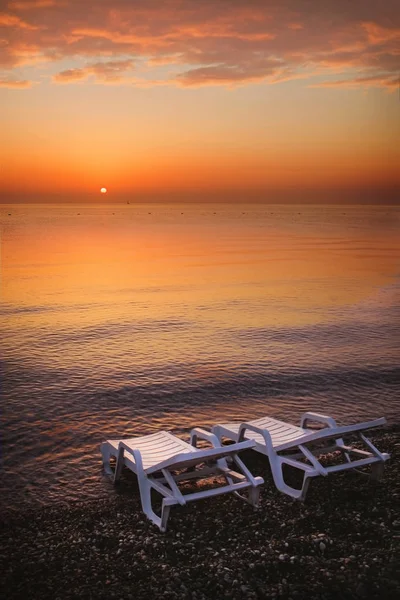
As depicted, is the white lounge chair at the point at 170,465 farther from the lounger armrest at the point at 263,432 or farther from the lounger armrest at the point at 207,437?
the lounger armrest at the point at 263,432

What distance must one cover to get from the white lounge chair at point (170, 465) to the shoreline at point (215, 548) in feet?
1.02

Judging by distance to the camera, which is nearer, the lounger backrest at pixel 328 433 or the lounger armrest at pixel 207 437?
the lounger backrest at pixel 328 433

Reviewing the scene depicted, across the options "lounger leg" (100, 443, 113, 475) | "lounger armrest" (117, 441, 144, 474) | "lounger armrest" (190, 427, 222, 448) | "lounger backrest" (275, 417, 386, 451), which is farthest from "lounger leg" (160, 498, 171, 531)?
"lounger leg" (100, 443, 113, 475)

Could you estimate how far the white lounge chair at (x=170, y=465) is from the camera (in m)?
6.74

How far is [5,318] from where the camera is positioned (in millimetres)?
21922

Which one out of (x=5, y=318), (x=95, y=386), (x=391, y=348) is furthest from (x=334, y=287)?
(x=95, y=386)

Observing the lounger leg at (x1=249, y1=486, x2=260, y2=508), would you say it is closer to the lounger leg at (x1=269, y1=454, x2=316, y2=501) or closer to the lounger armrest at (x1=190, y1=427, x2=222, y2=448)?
the lounger leg at (x1=269, y1=454, x2=316, y2=501)

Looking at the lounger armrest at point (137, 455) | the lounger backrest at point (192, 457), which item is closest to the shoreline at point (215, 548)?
the lounger armrest at point (137, 455)

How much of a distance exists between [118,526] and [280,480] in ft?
7.20

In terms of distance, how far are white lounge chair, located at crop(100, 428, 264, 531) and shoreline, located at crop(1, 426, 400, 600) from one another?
0.31 metres

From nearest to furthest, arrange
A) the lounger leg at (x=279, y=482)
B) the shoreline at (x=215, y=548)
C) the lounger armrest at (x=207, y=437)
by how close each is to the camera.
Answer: the shoreline at (x=215, y=548) → the lounger leg at (x=279, y=482) → the lounger armrest at (x=207, y=437)

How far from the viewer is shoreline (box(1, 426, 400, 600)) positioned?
584 centimetres

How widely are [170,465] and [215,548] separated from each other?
1027mm

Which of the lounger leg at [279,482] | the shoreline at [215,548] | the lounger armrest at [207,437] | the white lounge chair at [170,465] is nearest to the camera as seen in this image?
the shoreline at [215,548]
